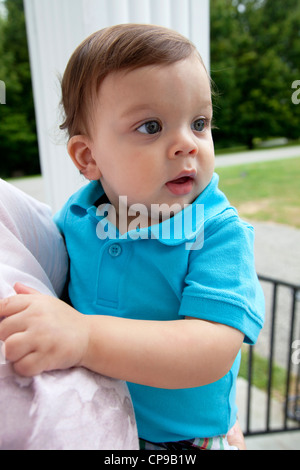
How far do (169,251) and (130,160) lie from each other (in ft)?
0.45

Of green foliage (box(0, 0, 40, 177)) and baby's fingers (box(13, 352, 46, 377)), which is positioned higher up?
baby's fingers (box(13, 352, 46, 377))

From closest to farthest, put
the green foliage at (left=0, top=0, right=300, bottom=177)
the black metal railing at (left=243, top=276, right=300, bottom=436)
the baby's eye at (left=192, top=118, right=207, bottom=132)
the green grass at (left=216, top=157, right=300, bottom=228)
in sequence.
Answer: the baby's eye at (left=192, top=118, right=207, bottom=132), the black metal railing at (left=243, top=276, right=300, bottom=436), the green foliage at (left=0, top=0, right=300, bottom=177), the green grass at (left=216, top=157, right=300, bottom=228)

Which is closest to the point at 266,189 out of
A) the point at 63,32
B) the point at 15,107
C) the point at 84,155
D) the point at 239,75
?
the point at 239,75

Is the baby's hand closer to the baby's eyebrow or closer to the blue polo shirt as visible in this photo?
the blue polo shirt

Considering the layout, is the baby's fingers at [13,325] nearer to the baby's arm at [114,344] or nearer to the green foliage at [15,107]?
the baby's arm at [114,344]

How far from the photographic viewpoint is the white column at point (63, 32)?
125 centimetres

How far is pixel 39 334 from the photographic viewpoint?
0.40 m

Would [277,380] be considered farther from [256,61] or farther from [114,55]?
[256,61]

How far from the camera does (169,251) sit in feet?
1.90

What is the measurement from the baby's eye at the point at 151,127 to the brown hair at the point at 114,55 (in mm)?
75

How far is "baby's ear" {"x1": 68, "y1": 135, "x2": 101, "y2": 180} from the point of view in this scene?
2.19 ft

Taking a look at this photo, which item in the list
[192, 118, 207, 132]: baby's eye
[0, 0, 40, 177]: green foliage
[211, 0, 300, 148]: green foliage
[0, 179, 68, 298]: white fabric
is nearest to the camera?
[0, 179, 68, 298]: white fabric

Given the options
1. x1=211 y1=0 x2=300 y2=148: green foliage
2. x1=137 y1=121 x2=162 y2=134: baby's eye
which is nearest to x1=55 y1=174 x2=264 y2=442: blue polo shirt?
x1=137 y1=121 x2=162 y2=134: baby's eye

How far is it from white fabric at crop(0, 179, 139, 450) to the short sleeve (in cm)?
14
